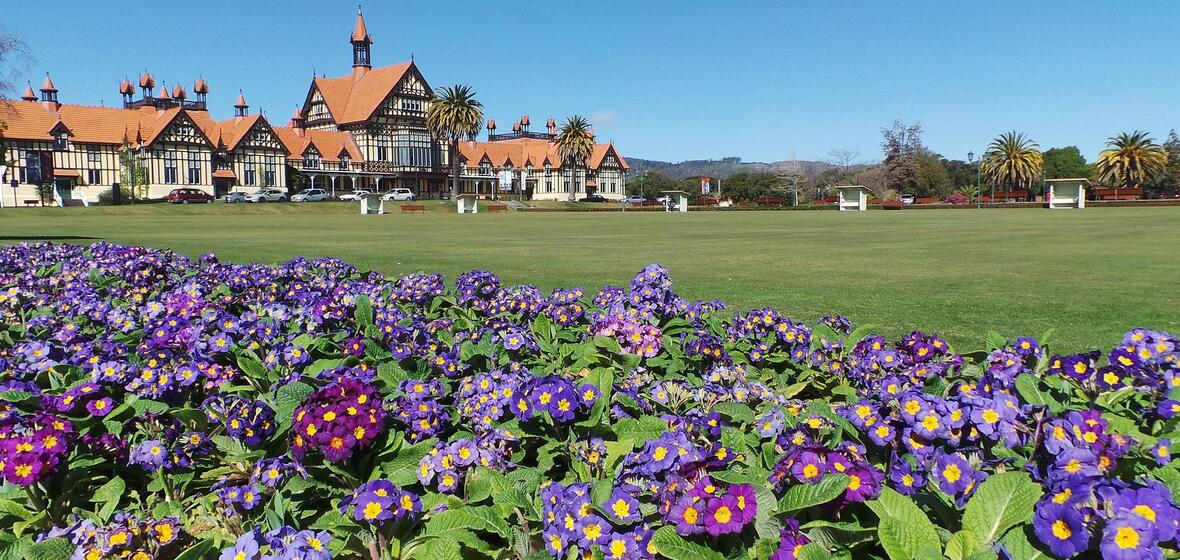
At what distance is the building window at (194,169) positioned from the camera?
6369cm

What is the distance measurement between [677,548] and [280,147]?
74.8 m

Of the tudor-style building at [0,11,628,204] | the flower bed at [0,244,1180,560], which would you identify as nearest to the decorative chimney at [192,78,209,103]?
the tudor-style building at [0,11,628,204]

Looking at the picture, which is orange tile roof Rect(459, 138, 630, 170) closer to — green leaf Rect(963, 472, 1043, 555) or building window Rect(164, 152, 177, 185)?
building window Rect(164, 152, 177, 185)

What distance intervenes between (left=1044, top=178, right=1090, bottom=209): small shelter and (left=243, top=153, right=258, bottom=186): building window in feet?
206

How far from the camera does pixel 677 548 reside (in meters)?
1.67

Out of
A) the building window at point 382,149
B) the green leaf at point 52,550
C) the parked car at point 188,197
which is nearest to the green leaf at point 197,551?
the green leaf at point 52,550

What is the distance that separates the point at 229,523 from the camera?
2.22m

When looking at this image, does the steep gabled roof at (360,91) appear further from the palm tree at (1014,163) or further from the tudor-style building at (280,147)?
the palm tree at (1014,163)

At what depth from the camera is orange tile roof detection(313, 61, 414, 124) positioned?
74125mm

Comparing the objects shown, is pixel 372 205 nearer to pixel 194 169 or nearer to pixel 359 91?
pixel 194 169

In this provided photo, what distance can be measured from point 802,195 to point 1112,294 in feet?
286

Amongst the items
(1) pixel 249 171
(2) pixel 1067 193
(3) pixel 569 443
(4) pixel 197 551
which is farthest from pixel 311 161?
(4) pixel 197 551

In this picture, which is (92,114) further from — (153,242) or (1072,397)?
(1072,397)

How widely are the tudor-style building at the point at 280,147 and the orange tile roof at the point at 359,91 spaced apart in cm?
14
